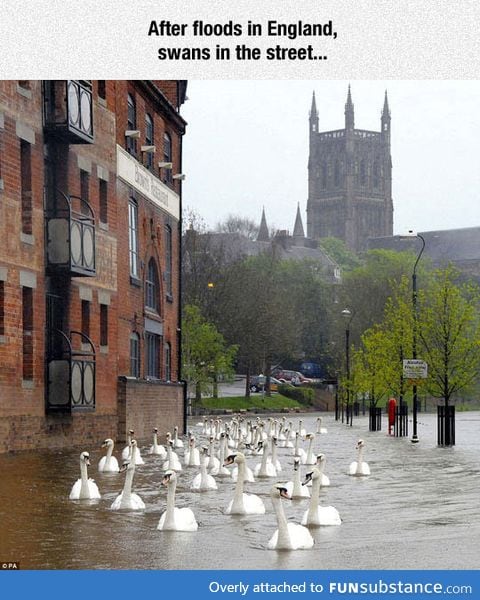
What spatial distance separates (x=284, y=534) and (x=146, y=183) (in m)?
33.2

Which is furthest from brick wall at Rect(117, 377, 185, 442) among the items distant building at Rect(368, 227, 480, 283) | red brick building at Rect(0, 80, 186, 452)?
distant building at Rect(368, 227, 480, 283)

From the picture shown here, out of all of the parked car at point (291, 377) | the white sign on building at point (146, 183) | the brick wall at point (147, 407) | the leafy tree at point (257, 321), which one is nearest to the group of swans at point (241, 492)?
the brick wall at point (147, 407)

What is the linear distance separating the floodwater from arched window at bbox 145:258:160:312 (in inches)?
757

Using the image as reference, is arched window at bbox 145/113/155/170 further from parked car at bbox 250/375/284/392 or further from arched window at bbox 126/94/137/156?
parked car at bbox 250/375/284/392

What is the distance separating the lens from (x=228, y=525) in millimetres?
16344

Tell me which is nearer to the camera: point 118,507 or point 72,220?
point 118,507

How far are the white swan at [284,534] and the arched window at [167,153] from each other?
37.1 metres

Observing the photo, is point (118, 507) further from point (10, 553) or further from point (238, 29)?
point (238, 29)

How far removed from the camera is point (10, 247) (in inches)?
1227

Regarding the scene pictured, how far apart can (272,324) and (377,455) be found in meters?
63.4

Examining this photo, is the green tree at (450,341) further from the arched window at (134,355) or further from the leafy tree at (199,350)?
the leafy tree at (199,350)

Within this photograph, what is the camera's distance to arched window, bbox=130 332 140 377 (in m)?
43.7

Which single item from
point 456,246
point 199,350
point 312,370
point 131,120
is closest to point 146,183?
point 131,120
